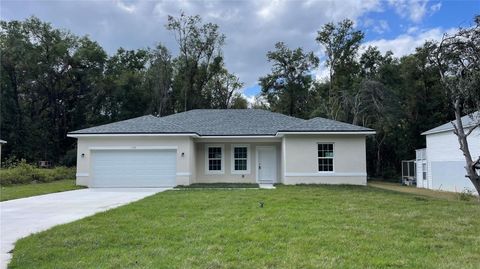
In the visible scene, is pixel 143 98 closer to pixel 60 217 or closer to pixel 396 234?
pixel 60 217

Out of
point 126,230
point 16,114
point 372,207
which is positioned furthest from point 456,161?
point 16,114

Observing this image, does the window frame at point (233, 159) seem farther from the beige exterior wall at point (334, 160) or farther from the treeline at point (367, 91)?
the treeline at point (367, 91)

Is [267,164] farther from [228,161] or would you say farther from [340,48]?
[340,48]

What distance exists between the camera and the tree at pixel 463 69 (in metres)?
11.8

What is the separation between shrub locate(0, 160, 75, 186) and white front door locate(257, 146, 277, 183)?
1250cm

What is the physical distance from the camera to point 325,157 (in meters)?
20.3

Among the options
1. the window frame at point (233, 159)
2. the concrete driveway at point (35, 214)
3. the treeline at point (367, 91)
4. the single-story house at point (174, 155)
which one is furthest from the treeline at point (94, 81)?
the concrete driveway at point (35, 214)

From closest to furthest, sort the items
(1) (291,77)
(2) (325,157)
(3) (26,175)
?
(2) (325,157)
(3) (26,175)
(1) (291,77)

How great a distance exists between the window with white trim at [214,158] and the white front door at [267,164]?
6.83ft

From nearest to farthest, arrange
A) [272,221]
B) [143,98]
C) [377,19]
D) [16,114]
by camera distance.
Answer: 1. [272,221]
2. [377,19]
3. [16,114]
4. [143,98]

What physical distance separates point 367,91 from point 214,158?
1539 cm

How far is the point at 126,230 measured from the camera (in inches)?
299

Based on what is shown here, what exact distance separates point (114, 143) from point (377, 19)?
1455 cm

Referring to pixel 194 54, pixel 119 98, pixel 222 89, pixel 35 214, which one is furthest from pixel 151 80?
pixel 35 214
